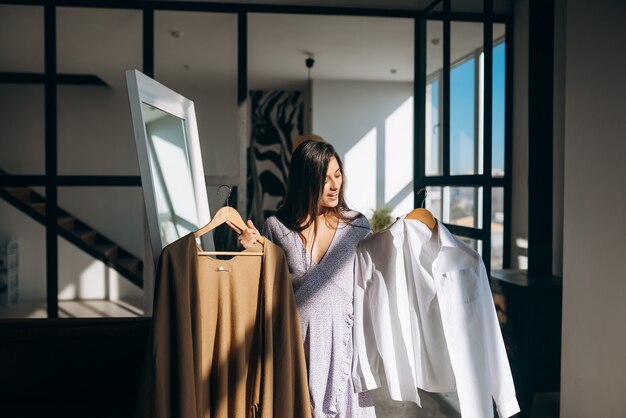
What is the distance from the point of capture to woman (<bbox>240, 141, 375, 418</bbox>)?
169 centimetres

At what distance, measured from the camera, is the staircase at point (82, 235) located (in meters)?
5.26

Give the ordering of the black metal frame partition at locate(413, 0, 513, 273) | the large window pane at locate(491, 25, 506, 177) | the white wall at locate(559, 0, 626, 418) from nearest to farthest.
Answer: the white wall at locate(559, 0, 626, 418) < the black metal frame partition at locate(413, 0, 513, 273) < the large window pane at locate(491, 25, 506, 177)

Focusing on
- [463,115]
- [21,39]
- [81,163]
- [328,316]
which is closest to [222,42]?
[21,39]

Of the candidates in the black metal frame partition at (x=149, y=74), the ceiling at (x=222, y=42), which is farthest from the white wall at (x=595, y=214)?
the ceiling at (x=222, y=42)

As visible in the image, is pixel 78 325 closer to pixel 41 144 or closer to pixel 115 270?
pixel 115 270

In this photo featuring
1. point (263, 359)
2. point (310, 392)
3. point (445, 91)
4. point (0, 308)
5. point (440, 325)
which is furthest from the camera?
point (0, 308)

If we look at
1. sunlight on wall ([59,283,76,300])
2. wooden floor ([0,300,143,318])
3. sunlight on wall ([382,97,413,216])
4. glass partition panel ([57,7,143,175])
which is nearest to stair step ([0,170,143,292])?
wooden floor ([0,300,143,318])

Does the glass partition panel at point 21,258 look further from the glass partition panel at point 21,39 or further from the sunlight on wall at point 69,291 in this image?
the glass partition panel at point 21,39

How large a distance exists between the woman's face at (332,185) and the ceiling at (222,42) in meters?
2.49

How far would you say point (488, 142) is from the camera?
3.08 m

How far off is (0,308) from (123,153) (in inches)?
83.4

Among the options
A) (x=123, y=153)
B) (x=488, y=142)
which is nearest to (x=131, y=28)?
(x=123, y=153)

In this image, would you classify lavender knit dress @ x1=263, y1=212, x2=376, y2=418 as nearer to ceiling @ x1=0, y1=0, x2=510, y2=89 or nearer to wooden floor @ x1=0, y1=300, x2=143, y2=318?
ceiling @ x1=0, y1=0, x2=510, y2=89

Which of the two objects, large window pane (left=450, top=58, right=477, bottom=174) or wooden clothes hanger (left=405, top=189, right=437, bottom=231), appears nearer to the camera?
wooden clothes hanger (left=405, top=189, right=437, bottom=231)
